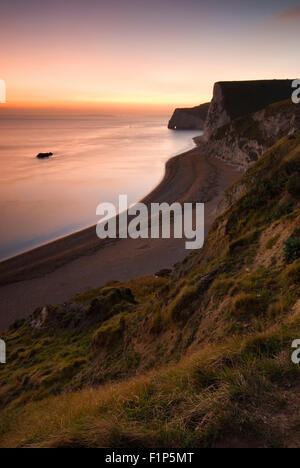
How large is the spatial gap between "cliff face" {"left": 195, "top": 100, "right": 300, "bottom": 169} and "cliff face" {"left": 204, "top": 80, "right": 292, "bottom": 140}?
23750mm

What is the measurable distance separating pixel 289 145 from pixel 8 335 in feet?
54.3

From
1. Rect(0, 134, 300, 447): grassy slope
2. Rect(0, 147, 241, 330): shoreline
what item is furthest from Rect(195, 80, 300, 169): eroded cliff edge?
Rect(0, 134, 300, 447): grassy slope

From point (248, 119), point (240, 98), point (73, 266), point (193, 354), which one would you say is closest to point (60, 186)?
point (73, 266)

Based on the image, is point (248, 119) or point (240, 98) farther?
point (240, 98)

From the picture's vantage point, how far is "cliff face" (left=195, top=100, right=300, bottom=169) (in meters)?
65.4

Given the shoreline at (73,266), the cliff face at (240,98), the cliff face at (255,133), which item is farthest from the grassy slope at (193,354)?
the cliff face at (240,98)

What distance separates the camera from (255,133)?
71.8 metres

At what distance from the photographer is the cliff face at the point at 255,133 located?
65.4m

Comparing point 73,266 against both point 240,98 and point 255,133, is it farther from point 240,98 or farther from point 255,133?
point 240,98

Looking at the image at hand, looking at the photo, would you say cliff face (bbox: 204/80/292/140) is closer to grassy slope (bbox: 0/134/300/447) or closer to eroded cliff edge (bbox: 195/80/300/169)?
eroded cliff edge (bbox: 195/80/300/169)

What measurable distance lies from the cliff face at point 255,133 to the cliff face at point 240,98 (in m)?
23.7

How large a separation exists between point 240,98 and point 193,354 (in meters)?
115

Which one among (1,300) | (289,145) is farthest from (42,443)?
(1,300)
